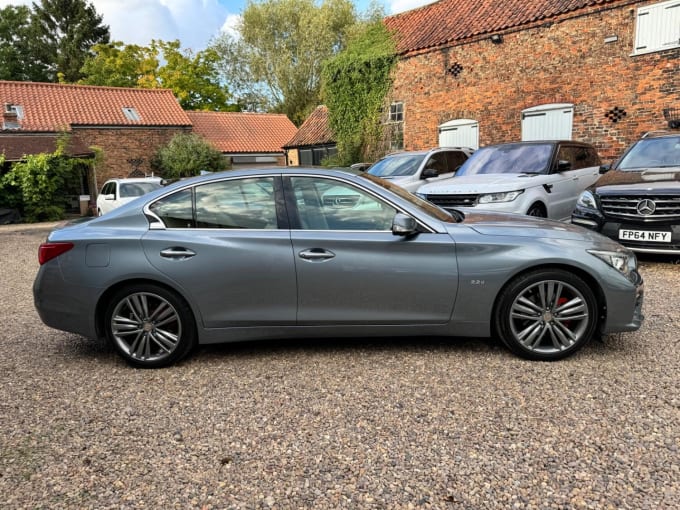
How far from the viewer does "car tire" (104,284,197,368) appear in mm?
3725

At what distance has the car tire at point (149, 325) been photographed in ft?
12.2

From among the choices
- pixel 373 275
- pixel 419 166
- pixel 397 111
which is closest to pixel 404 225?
pixel 373 275

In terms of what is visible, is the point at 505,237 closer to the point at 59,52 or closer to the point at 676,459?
the point at 676,459

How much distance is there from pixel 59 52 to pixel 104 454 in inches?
2091

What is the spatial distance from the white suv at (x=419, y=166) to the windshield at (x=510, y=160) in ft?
3.04

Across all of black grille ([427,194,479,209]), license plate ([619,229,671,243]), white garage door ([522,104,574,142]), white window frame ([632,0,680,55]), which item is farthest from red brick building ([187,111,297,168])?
license plate ([619,229,671,243])

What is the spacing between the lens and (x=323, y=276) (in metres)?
3.65

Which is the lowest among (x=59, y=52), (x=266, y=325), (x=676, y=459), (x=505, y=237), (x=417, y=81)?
(x=676, y=459)

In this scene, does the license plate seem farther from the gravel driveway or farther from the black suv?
the gravel driveway

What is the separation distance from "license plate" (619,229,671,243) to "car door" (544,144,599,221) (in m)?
1.64

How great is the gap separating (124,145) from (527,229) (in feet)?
93.9

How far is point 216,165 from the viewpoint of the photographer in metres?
28.2

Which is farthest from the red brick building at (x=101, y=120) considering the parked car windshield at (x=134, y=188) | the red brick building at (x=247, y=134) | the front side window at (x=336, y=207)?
the front side window at (x=336, y=207)

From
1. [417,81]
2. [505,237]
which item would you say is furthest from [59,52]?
[505,237]
